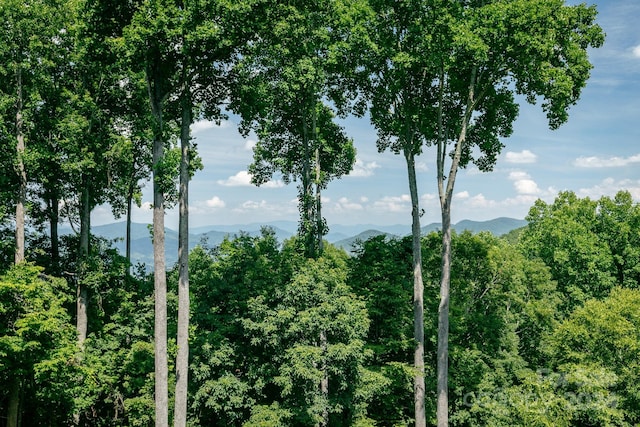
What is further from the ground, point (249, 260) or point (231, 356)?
point (249, 260)

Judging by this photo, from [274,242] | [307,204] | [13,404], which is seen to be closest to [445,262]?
[307,204]

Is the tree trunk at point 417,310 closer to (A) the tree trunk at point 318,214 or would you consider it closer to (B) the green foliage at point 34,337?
(A) the tree trunk at point 318,214

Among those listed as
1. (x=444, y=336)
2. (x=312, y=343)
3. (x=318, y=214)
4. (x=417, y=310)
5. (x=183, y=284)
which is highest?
(x=318, y=214)

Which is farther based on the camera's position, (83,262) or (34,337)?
(83,262)

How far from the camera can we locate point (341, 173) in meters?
18.8

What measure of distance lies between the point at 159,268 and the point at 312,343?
17.5ft

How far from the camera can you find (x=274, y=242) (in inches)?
705

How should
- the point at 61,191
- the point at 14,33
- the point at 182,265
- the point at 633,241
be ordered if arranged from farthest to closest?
the point at 633,241 < the point at 61,191 < the point at 14,33 < the point at 182,265

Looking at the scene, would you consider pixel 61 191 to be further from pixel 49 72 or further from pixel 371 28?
pixel 371 28

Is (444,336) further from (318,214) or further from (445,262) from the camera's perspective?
(318,214)

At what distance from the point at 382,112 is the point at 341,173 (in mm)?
4210

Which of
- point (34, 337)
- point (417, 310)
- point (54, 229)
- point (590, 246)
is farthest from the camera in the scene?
point (590, 246)

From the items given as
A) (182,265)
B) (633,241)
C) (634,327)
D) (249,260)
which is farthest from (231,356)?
(633,241)

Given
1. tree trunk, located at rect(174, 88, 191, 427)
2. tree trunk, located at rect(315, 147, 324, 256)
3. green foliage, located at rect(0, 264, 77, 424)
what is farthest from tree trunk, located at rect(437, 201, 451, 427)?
green foliage, located at rect(0, 264, 77, 424)
